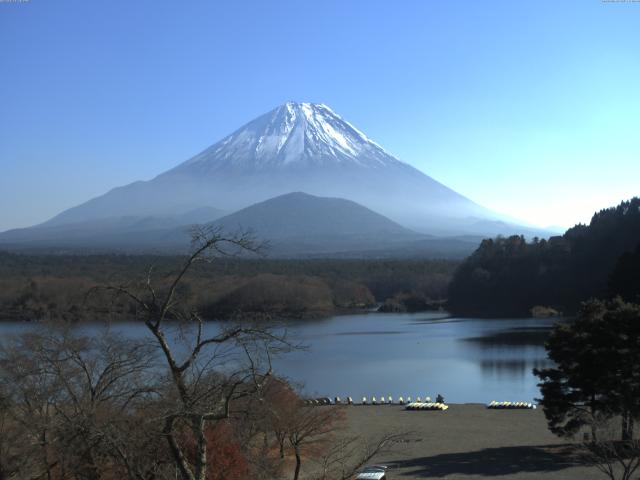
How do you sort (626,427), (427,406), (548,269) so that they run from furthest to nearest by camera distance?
(548,269) < (427,406) < (626,427)

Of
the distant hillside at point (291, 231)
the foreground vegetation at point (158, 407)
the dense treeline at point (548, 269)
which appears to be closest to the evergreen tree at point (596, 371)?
the foreground vegetation at point (158, 407)

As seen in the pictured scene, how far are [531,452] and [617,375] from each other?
59.7 inches

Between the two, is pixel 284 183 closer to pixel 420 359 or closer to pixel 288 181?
pixel 288 181

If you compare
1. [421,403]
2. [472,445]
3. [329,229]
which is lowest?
[421,403]

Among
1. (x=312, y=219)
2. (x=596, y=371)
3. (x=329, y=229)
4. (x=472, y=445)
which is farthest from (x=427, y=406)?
(x=312, y=219)

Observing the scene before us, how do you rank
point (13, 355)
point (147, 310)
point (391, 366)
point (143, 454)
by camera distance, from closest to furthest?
point (147, 310) → point (143, 454) → point (13, 355) → point (391, 366)

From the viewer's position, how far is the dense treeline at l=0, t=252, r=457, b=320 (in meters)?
31.7

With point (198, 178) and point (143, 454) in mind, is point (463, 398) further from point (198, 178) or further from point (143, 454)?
point (198, 178)

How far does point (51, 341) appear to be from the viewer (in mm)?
6594

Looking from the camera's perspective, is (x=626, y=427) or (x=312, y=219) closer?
(x=626, y=427)

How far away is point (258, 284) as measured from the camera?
1502 inches

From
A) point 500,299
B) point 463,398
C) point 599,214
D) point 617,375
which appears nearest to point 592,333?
point 617,375

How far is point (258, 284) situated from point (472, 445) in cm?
2796

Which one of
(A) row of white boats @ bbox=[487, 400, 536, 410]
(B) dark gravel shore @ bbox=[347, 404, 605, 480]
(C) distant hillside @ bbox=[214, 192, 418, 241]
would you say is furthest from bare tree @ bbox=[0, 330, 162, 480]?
(C) distant hillside @ bbox=[214, 192, 418, 241]
